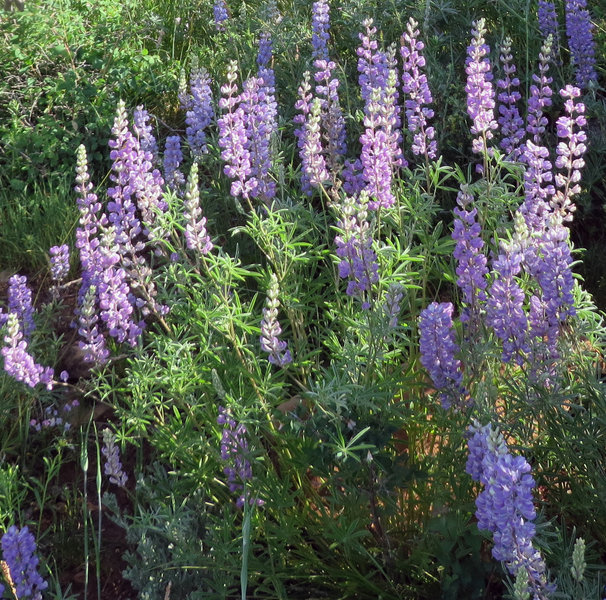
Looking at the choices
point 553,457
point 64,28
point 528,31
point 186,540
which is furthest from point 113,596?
point 64,28

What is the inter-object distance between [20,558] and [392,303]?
3.94ft

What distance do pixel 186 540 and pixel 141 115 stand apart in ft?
5.18

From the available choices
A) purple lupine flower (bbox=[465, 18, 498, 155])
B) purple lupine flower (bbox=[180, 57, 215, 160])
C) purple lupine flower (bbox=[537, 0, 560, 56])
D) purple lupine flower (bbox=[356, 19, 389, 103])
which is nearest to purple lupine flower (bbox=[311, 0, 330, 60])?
purple lupine flower (bbox=[356, 19, 389, 103])

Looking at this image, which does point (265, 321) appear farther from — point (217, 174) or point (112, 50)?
point (112, 50)

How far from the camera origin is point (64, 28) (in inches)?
208

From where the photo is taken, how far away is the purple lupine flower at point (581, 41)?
152 inches

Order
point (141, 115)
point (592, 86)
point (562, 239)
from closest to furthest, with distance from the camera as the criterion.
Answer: point (562, 239), point (141, 115), point (592, 86)

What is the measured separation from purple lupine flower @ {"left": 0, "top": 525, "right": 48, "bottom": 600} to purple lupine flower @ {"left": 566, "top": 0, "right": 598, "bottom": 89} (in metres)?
2.90

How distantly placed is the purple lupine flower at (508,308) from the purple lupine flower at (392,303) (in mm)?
236

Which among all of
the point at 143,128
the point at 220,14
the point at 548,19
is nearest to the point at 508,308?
the point at 143,128

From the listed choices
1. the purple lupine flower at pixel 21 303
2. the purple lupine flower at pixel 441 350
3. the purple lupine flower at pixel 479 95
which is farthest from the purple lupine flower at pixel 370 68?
the purple lupine flower at pixel 21 303

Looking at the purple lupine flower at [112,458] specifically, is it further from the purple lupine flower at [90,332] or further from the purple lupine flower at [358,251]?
the purple lupine flower at [358,251]

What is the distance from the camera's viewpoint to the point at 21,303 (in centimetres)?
334

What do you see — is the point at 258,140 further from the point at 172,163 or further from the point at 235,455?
the point at 235,455
